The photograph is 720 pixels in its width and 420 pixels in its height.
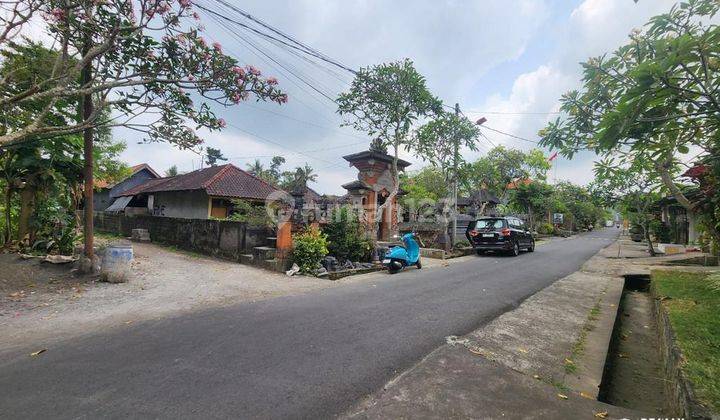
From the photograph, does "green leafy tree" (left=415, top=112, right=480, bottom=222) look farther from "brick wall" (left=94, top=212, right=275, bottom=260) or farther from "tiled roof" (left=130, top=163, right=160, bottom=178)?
"tiled roof" (left=130, top=163, right=160, bottom=178)

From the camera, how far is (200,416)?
2641mm

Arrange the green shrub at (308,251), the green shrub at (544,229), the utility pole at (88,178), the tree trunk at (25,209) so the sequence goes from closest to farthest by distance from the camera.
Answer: the utility pole at (88,178), the tree trunk at (25,209), the green shrub at (308,251), the green shrub at (544,229)

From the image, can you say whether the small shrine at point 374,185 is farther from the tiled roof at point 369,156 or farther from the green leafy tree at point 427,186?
the green leafy tree at point 427,186

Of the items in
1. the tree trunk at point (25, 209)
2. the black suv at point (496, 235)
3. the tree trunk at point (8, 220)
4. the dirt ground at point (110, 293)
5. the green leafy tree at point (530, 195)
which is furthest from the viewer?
the green leafy tree at point (530, 195)

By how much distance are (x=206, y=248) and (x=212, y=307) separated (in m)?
6.98

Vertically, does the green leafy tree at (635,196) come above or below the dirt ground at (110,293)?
above

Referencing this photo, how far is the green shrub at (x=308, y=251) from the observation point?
965 cm

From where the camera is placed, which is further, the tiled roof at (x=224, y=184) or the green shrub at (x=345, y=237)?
the tiled roof at (x=224, y=184)

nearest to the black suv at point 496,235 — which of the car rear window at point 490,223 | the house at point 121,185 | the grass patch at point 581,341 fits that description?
the car rear window at point 490,223

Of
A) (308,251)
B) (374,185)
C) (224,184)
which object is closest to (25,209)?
(308,251)

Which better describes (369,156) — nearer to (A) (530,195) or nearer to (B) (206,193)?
(B) (206,193)

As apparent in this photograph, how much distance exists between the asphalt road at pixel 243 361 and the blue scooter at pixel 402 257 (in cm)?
388

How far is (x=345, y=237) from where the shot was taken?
35.8 ft

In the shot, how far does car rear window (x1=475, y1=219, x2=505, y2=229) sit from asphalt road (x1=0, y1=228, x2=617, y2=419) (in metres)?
9.17
